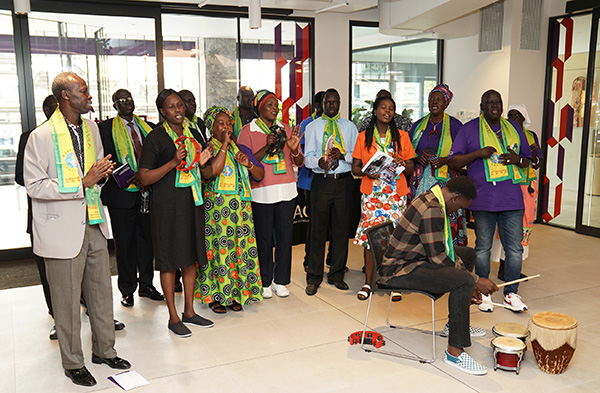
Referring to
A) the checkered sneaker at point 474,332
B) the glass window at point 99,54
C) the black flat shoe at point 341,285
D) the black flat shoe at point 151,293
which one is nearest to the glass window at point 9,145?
the glass window at point 99,54

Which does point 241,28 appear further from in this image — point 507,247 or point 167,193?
point 507,247

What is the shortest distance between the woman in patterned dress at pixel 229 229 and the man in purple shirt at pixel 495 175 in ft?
5.89

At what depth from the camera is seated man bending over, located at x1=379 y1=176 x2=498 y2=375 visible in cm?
359

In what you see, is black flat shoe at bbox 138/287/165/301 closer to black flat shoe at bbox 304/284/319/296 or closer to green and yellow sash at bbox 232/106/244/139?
black flat shoe at bbox 304/284/319/296

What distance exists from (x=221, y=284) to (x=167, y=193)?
3.25 feet

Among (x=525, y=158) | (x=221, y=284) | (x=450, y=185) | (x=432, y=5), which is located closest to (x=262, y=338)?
(x=221, y=284)

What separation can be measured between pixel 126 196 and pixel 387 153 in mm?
2240

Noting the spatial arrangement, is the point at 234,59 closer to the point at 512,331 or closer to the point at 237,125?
the point at 237,125

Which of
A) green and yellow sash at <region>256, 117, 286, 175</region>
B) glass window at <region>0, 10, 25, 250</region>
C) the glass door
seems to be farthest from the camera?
the glass door

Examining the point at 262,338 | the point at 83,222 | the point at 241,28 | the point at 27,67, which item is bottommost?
the point at 262,338

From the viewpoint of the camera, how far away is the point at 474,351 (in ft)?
12.8

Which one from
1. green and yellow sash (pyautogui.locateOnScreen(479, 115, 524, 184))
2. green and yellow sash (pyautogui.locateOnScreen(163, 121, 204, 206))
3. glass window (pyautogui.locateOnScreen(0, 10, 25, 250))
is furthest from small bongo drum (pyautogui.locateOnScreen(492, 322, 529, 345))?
glass window (pyautogui.locateOnScreen(0, 10, 25, 250))

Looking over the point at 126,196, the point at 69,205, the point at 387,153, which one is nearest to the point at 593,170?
the point at 387,153

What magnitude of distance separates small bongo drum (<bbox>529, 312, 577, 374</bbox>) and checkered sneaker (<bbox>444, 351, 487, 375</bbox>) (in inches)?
14.5
